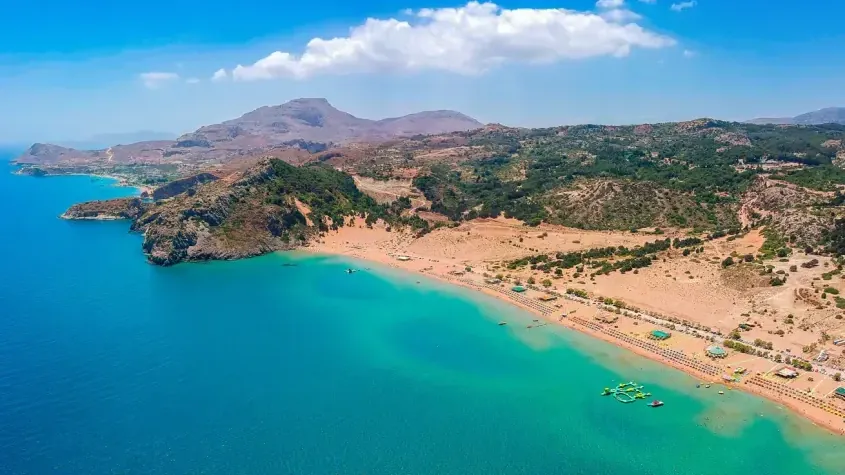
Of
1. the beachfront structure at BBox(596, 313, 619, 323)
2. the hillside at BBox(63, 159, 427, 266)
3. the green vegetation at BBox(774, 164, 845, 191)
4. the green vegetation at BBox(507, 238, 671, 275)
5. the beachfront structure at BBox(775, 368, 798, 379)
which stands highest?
the green vegetation at BBox(774, 164, 845, 191)

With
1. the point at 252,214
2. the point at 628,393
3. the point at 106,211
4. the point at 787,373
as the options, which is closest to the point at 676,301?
the point at 787,373

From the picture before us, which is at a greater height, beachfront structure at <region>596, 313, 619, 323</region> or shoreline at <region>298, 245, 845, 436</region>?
beachfront structure at <region>596, 313, 619, 323</region>

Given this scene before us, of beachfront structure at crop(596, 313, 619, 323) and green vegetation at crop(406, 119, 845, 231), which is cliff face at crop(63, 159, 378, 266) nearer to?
green vegetation at crop(406, 119, 845, 231)

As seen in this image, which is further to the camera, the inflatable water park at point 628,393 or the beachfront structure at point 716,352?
the beachfront structure at point 716,352

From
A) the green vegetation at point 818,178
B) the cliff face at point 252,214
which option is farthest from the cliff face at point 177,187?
the green vegetation at point 818,178

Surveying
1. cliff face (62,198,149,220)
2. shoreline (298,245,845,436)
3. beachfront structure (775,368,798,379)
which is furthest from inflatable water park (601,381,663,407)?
cliff face (62,198,149,220)

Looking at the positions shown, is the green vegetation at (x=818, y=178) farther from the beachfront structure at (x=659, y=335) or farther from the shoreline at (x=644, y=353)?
the beachfront structure at (x=659, y=335)
